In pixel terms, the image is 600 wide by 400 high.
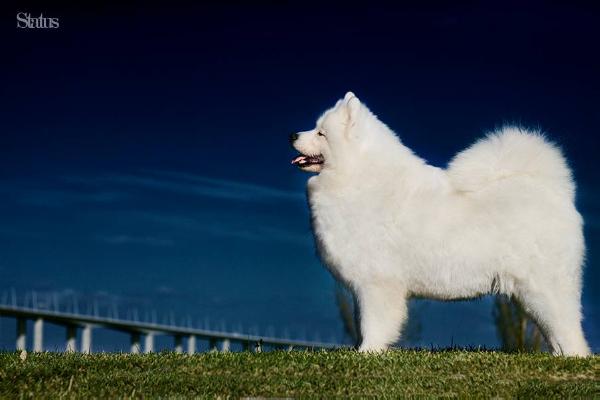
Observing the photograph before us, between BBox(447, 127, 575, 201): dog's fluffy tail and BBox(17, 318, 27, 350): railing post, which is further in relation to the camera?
BBox(17, 318, 27, 350): railing post

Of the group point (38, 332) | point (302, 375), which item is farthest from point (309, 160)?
point (38, 332)

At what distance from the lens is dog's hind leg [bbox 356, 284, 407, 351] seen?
10086 millimetres

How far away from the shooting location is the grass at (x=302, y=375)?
8133 mm

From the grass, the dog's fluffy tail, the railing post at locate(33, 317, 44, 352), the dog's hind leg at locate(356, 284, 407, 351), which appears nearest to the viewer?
the grass

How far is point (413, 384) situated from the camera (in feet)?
28.0

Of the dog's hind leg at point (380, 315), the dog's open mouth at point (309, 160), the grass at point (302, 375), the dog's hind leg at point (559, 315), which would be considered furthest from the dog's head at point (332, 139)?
the dog's hind leg at point (559, 315)

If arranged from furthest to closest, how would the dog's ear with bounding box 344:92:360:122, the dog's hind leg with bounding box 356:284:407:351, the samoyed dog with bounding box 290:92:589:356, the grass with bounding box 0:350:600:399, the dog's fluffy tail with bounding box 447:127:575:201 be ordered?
the dog's fluffy tail with bounding box 447:127:575:201, the dog's ear with bounding box 344:92:360:122, the samoyed dog with bounding box 290:92:589:356, the dog's hind leg with bounding box 356:284:407:351, the grass with bounding box 0:350:600:399

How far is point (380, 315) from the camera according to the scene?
10.1 metres

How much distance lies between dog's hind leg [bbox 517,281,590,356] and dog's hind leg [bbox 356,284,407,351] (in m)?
1.77

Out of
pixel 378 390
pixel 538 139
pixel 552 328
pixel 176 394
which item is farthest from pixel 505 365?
pixel 176 394

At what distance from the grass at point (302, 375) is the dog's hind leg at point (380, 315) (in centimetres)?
23

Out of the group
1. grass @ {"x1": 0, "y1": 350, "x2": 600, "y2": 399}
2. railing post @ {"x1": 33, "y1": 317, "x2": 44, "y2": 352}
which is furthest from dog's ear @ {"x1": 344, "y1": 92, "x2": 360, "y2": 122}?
railing post @ {"x1": 33, "y1": 317, "x2": 44, "y2": 352}

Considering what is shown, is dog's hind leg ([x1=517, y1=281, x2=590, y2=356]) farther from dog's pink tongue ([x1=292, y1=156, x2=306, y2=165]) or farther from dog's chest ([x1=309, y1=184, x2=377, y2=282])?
dog's pink tongue ([x1=292, y1=156, x2=306, y2=165])

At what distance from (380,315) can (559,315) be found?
99.9 inches
